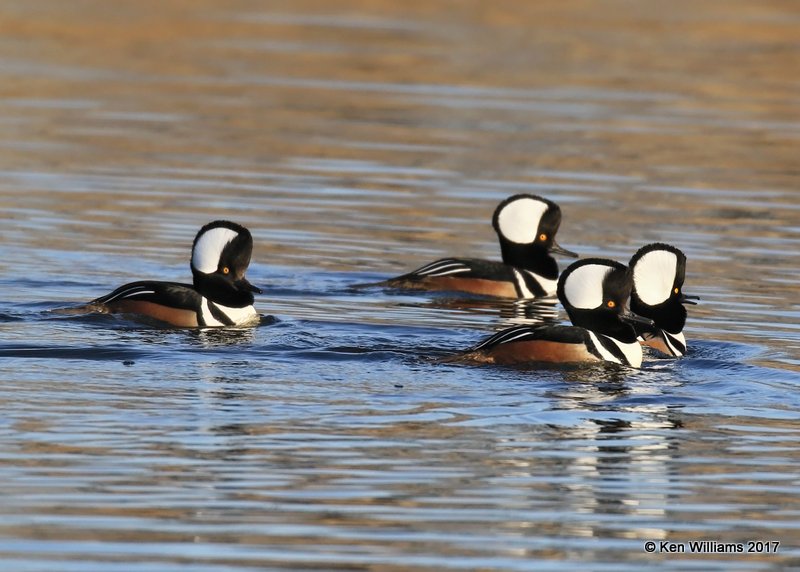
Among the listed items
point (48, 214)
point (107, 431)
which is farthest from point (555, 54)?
point (107, 431)

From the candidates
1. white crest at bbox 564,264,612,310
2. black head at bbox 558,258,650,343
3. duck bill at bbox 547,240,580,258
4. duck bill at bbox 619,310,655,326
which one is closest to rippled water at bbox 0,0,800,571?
duck bill at bbox 619,310,655,326

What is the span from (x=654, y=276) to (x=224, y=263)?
334 cm

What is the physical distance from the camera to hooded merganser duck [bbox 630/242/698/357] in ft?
41.8

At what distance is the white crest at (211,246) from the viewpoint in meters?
13.3

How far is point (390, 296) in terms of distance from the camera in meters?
15.0

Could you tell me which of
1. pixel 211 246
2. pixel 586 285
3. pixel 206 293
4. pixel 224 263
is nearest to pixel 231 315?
pixel 206 293

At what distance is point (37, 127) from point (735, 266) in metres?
11.1

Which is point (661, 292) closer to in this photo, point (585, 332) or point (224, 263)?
point (585, 332)

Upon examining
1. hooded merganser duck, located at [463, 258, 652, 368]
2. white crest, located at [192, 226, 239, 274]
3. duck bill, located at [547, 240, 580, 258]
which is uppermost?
white crest, located at [192, 226, 239, 274]

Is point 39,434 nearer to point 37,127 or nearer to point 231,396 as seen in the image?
point 231,396

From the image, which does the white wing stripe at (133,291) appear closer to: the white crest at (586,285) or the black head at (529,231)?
the white crest at (586,285)

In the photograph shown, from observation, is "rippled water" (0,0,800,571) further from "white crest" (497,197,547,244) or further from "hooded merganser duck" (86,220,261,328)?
"white crest" (497,197,547,244)

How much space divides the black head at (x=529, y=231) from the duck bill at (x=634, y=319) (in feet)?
13.4

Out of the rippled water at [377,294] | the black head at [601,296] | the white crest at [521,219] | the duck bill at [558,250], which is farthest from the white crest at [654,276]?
the white crest at [521,219]
